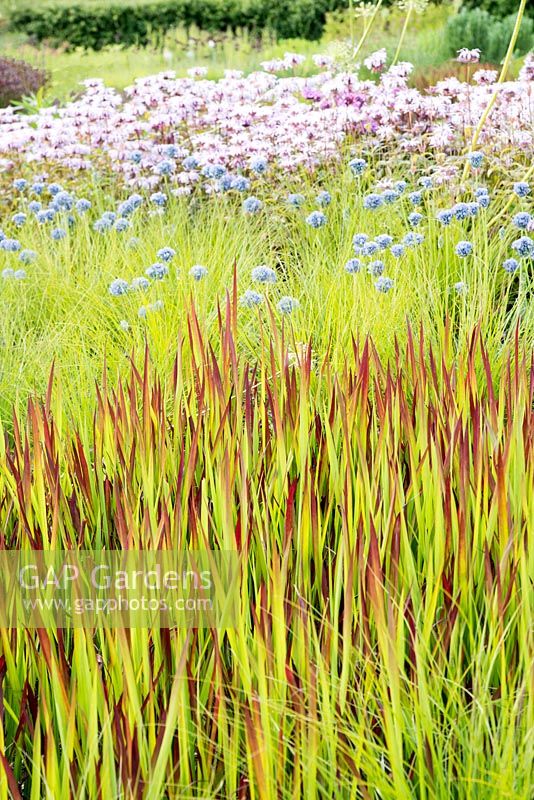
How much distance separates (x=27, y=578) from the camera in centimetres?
176

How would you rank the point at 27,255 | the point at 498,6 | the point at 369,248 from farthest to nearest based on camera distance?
1. the point at 498,6
2. the point at 27,255
3. the point at 369,248

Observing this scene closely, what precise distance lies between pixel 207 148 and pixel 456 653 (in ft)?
13.3

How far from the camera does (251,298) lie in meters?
3.20

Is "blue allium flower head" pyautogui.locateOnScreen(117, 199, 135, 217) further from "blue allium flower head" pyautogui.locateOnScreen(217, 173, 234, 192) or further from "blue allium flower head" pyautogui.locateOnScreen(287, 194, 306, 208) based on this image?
"blue allium flower head" pyautogui.locateOnScreen(287, 194, 306, 208)

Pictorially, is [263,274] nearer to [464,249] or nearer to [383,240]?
[383,240]

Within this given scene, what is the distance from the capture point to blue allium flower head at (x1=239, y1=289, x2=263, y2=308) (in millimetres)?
3172

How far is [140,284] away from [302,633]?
223cm

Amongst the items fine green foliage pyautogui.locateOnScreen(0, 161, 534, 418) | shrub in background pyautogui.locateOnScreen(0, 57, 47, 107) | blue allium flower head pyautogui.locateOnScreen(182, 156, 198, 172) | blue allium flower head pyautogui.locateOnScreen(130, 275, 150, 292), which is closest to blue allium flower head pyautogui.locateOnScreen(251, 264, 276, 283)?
fine green foliage pyautogui.locateOnScreen(0, 161, 534, 418)

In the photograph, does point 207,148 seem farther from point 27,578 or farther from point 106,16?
point 106,16

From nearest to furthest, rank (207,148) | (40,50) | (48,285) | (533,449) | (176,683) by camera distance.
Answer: (176,683) < (533,449) < (48,285) < (207,148) < (40,50)

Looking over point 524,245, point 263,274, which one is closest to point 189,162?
point 263,274

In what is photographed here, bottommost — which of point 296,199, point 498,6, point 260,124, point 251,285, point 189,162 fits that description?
point 251,285

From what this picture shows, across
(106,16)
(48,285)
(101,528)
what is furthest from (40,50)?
(101,528)

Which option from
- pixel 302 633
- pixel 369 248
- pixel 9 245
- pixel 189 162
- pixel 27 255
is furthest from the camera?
pixel 189 162
